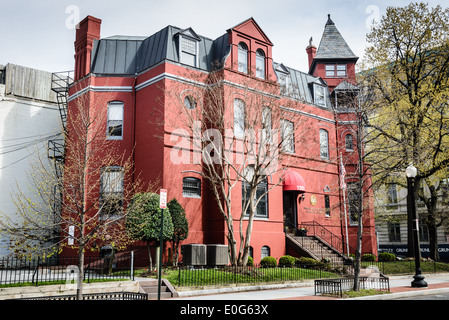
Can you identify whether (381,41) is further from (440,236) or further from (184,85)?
(440,236)

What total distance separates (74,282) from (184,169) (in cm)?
946

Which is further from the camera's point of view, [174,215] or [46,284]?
[174,215]

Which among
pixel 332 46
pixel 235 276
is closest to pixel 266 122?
pixel 235 276

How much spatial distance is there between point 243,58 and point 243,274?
12.7m

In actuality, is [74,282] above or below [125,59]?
below

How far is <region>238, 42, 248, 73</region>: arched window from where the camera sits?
2430 cm

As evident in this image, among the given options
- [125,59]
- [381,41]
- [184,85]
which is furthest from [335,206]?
[125,59]

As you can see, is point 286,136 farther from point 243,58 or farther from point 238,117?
point 243,58

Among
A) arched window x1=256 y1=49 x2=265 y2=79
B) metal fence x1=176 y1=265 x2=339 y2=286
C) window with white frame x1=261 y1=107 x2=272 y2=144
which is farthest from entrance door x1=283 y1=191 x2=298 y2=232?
arched window x1=256 y1=49 x2=265 y2=79

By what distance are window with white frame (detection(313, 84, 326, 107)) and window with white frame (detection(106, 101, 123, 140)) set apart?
14.9 meters

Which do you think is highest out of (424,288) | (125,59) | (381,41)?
(381,41)

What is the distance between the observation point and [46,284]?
13.1m

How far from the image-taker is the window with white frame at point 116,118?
2338 cm
